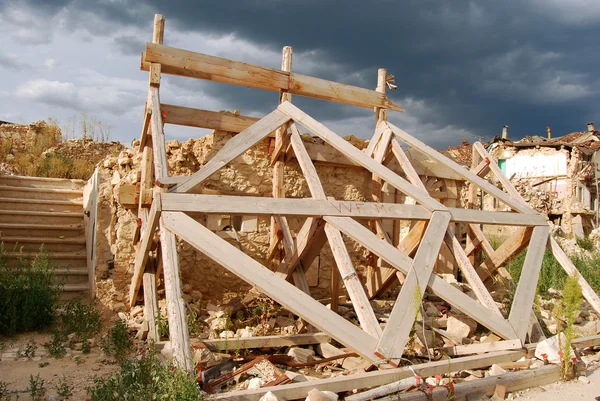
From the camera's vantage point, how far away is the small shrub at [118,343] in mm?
5402

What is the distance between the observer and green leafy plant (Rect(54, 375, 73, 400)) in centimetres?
427

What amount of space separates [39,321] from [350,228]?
13.2 feet

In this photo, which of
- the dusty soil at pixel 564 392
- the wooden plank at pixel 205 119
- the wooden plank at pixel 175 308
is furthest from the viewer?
the wooden plank at pixel 205 119

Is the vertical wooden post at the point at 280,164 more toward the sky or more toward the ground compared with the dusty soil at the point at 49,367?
more toward the sky

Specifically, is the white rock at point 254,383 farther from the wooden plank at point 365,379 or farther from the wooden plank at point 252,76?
the wooden plank at point 252,76

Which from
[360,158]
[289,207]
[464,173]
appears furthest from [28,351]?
[464,173]

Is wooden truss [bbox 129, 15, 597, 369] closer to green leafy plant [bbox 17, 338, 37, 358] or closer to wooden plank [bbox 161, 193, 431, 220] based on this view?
wooden plank [bbox 161, 193, 431, 220]

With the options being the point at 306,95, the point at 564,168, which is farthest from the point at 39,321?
the point at 564,168

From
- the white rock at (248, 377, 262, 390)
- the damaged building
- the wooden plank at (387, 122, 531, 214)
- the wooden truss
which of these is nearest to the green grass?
the wooden truss

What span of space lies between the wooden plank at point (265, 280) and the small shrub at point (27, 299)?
268cm

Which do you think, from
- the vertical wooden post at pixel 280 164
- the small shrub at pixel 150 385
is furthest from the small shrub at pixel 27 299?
the vertical wooden post at pixel 280 164

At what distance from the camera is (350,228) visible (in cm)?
511

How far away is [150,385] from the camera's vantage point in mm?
3736

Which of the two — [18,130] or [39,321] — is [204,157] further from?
[18,130]
